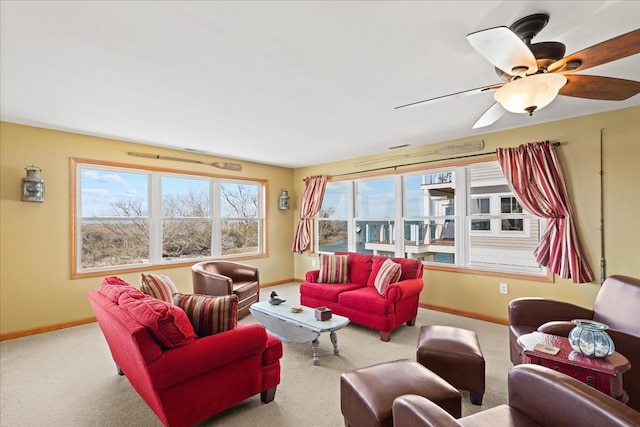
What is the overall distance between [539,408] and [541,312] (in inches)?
62.3

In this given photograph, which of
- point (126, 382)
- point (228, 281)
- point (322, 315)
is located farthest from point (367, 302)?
point (126, 382)

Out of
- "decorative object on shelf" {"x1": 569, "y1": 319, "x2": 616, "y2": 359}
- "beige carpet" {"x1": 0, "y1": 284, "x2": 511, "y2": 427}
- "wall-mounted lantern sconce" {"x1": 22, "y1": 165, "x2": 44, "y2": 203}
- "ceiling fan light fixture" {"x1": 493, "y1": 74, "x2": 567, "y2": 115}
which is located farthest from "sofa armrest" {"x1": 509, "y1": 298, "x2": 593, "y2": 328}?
"wall-mounted lantern sconce" {"x1": 22, "y1": 165, "x2": 44, "y2": 203}

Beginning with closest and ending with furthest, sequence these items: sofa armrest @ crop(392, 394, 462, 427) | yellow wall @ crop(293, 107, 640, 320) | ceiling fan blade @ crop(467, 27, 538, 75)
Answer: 1. sofa armrest @ crop(392, 394, 462, 427)
2. ceiling fan blade @ crop(467, 27, 538, 75)
3. yellow wall @ crop(293, 107, 640, 320)

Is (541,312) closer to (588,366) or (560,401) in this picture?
(588,366)

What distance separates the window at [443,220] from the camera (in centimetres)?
412

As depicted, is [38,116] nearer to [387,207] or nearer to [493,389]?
[387,207]

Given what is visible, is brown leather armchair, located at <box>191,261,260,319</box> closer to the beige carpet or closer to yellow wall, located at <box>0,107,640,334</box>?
yellow wall, located at <box>0,107,640,334</box>

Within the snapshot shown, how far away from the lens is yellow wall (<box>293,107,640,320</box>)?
3.28m

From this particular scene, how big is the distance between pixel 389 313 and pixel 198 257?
138 inches

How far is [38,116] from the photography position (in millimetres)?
3465

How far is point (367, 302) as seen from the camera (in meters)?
3.66

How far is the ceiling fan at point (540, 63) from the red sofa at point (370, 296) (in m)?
2.40

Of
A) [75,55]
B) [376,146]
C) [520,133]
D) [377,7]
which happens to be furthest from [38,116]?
[520,133]

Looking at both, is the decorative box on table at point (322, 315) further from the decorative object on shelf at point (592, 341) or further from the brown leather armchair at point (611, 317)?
the decorative object on shelf at point (592, 341)
